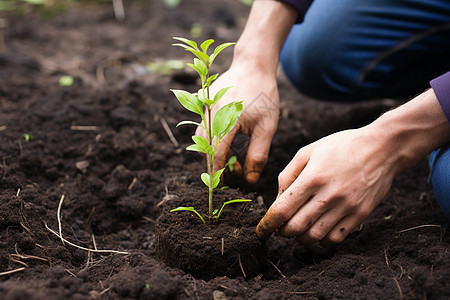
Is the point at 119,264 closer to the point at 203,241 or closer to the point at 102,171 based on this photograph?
the point at 203,241

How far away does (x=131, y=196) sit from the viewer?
204cm

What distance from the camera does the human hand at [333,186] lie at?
57.9 inches

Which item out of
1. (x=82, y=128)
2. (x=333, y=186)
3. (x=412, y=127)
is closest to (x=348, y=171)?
(x=333, y=186)

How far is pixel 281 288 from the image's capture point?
149 cm

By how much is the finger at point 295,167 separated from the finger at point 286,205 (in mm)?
81

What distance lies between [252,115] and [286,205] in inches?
20.7

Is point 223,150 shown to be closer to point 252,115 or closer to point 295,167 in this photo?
point 252,115

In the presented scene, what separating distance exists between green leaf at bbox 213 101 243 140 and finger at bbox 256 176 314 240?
1.09ft

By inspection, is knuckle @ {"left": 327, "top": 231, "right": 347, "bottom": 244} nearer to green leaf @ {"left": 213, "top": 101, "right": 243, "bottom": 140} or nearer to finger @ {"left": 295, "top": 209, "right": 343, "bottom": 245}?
finger @ {"left": 295, "top": 209, "right": 343, "bottom": 245}

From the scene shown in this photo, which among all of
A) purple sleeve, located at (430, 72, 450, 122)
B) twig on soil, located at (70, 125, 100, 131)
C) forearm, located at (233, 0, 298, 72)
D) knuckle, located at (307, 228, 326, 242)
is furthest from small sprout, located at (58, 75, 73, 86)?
purple sleeve, located at (430, 72, 450, 122)

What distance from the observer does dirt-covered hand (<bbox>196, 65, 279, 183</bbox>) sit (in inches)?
72.1

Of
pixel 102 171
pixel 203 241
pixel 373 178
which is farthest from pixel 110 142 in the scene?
pixel 373 178

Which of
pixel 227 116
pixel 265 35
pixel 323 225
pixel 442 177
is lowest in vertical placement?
pixel 323 225

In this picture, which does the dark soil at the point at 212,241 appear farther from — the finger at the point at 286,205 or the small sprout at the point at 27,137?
the small sprout at the point at 27,137
